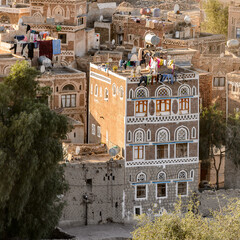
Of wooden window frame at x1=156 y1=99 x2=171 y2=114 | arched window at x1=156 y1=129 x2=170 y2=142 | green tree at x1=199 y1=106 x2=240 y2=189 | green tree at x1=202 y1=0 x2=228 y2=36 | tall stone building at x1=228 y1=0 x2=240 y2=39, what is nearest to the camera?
wooden window frame at x1=156 y1=99 x2=171 y2=114

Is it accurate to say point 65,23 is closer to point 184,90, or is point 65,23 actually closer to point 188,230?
point 184,90

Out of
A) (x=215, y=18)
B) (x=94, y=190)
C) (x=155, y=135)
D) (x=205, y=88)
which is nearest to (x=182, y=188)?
(x=155, y=135)

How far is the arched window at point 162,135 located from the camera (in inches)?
2584

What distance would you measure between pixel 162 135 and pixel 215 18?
39598 mm

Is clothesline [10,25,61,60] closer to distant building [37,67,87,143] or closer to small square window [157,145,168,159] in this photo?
distant building [37,67,87,143]

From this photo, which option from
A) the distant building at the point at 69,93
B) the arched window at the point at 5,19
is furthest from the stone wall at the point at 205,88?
the arched window at the point at 5,19

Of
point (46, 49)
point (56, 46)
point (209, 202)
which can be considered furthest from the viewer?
point (56, 46)

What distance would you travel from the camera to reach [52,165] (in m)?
57.7

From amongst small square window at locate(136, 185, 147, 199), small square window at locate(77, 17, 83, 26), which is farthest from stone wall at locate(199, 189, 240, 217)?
small square window at locate(77, 17, 83, 26)

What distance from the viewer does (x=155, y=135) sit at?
215ft

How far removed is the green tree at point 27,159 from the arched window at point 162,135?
25.4 ft

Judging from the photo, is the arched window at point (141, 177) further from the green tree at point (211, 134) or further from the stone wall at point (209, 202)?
the green tree at point (211, 134)

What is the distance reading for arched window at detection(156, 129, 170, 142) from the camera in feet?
215

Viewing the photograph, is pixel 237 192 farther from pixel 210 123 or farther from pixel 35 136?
pixel 35 136
